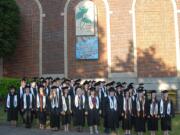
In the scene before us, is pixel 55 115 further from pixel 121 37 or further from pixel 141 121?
pixel 121 37

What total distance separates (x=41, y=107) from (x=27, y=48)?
33.6 feet

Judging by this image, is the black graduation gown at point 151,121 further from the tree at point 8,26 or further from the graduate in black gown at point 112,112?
the tree at point 8,26

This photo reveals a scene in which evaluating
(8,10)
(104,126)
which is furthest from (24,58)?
(104,126)

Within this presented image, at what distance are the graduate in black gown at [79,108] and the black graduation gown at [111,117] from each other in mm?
1052

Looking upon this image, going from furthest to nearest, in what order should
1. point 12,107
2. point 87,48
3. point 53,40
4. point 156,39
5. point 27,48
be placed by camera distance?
point 27,48 → point 53,40 → point 87,48 → point 156,39 → point 12,107

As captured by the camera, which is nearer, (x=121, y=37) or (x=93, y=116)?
(x=93, y=116)

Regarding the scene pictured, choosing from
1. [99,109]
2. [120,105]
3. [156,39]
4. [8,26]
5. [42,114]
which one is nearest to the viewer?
[120,105]

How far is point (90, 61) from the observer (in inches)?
1247

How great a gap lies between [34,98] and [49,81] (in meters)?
1.58

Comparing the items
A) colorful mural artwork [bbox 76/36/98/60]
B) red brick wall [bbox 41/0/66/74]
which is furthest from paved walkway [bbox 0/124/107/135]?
colorful mural artwork [bbox 76/36/98/60]

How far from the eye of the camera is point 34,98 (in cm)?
2317

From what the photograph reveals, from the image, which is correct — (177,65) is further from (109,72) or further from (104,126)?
(104,126)

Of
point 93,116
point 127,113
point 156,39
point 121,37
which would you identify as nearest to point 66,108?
point 93,116

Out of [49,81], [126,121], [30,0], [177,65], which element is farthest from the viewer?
[30,0]
